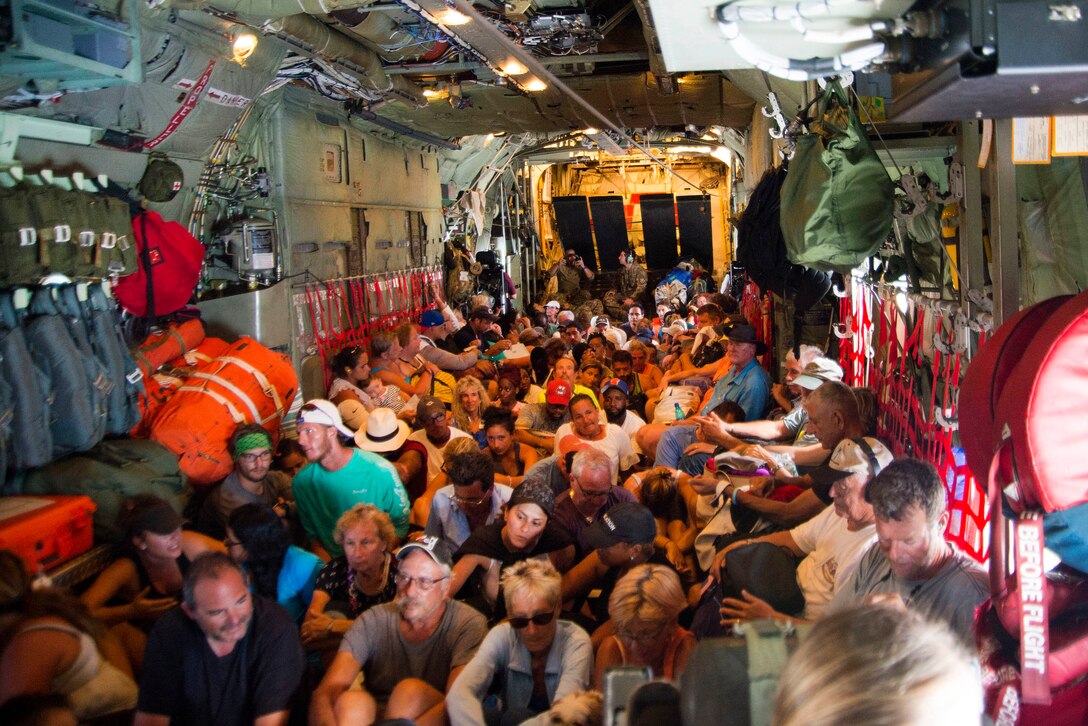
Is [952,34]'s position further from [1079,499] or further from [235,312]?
[235,312]

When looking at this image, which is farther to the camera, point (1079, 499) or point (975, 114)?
point (975, 114)

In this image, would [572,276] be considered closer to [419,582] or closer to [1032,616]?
[419,582]

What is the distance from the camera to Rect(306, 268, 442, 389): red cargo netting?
8234 mm

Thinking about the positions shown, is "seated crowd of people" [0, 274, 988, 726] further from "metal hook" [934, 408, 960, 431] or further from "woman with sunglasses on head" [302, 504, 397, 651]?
"metal hook" [934, 408, 960, 431]

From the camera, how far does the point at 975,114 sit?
1.87 meters

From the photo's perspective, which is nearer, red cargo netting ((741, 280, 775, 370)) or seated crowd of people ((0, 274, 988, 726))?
seated crowd of people ((0, 274, 988, 726))

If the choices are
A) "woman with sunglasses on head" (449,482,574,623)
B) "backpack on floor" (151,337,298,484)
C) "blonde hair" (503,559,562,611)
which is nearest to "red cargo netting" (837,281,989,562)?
"blonde hair" (503,559,562,611)

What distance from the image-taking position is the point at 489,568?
13.2ft

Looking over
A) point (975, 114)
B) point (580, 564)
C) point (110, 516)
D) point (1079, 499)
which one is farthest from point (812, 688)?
point (110, 516)

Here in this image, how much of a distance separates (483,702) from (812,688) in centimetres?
233

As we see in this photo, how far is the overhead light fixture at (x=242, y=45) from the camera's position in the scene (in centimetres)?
580

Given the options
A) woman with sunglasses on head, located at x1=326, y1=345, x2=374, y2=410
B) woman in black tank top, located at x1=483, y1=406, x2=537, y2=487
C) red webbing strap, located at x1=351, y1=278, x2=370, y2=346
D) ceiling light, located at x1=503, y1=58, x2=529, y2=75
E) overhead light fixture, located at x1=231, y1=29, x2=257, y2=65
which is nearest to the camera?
woman in black tank top, located at x1=483, y1=406, x2=537, y2=487

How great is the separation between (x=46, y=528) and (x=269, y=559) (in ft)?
2.95

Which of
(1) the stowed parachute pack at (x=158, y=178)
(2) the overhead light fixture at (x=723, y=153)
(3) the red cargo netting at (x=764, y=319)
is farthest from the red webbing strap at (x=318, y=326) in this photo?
(2) the overhead light fixture at (x=723, y=153)
